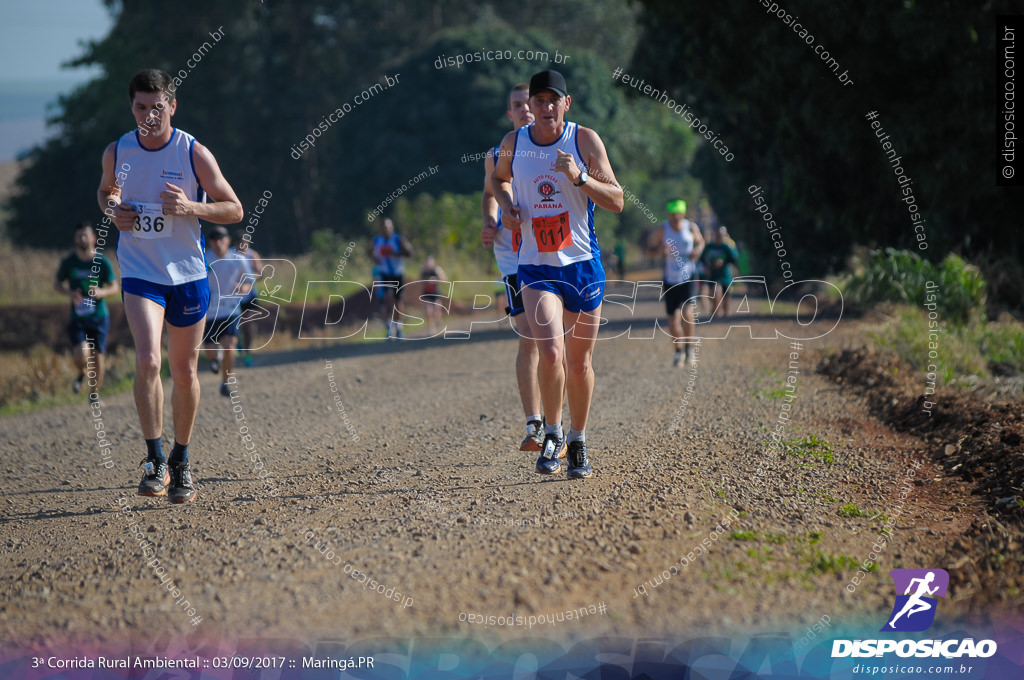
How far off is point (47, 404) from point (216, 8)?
86.4 feet

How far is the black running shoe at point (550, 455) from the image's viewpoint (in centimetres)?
545

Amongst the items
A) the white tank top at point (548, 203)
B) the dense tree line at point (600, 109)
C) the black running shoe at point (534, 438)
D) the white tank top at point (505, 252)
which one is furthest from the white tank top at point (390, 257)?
the white tank top at point (548, 203)

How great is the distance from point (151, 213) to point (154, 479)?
143 centimetres

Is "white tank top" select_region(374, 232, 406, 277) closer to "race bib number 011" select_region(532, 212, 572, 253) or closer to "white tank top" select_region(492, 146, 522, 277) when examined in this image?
"white tank top" select_region(492, 146, 522, 277)

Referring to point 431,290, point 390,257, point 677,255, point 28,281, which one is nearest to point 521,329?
point 677,255

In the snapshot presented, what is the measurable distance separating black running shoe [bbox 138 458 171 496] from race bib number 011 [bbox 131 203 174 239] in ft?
4.02

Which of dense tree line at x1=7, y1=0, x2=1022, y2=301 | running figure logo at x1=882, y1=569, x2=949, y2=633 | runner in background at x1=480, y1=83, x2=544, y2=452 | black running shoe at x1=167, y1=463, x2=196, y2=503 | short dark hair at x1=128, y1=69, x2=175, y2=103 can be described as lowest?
running figure logo at x1=882, y1=569, x2=949, y2=633

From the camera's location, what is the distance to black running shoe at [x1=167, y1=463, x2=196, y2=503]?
5367mm

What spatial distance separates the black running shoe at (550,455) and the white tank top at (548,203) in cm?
103

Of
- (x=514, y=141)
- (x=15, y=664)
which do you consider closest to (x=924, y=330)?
(x=514, y=141)

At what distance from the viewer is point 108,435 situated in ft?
28.1

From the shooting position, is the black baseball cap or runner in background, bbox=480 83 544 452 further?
runner in background, bbox=480 83 544 452

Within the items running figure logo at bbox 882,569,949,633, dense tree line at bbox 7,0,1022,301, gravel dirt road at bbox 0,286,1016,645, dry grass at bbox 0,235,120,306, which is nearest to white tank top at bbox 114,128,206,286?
gravel dirt road at bbox 0,286,1016,645

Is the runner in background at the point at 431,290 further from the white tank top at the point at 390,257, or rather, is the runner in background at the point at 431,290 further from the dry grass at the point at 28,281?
the dry grass at the point at 28,281
